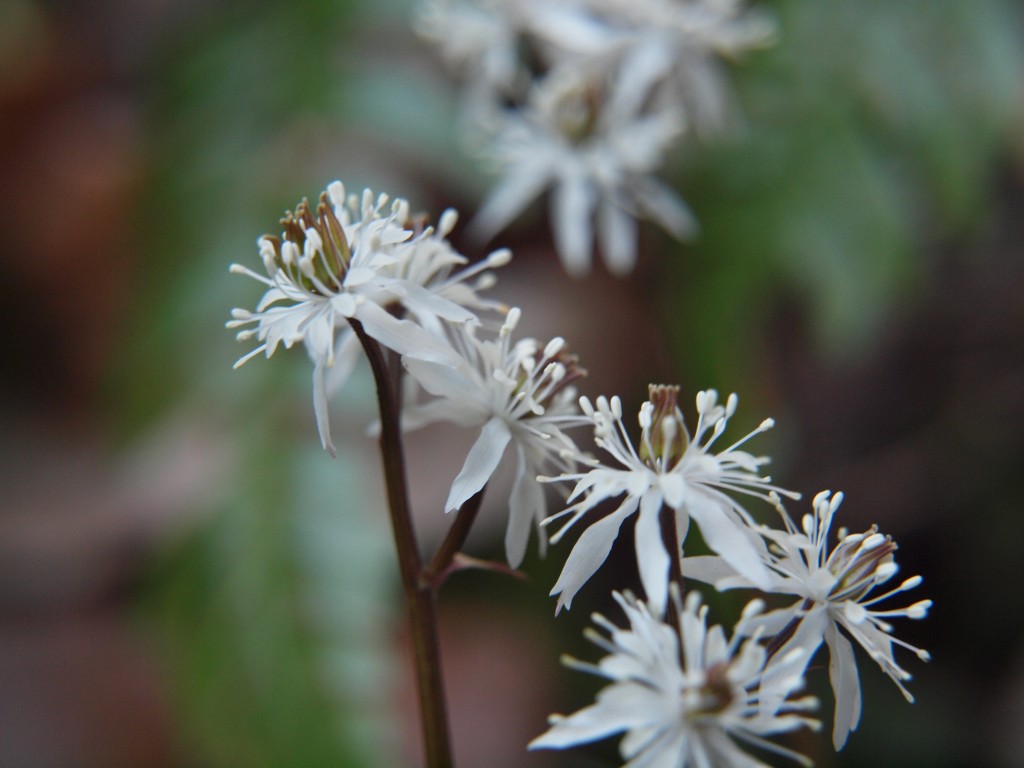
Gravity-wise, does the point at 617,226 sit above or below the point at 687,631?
above

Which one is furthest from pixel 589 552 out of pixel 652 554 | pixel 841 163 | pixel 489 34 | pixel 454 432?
pixel 454 432

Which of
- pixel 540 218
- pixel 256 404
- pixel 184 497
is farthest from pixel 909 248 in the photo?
pixel 184 497

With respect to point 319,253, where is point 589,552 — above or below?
below

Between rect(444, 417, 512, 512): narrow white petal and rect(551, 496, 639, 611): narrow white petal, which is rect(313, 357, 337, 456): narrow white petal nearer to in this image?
rect(444, 417, 512, 512): narrow white petal

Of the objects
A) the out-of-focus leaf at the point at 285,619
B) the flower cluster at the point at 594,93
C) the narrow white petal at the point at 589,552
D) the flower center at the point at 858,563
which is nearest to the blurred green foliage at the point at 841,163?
the flower cluster at the point at 594,93

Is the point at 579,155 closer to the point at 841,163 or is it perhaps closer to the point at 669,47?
the point at 669,47

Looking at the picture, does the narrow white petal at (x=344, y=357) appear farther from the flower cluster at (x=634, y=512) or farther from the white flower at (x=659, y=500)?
the white flower at (x=659, y=500)

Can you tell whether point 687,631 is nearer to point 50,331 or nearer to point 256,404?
point 256,404
